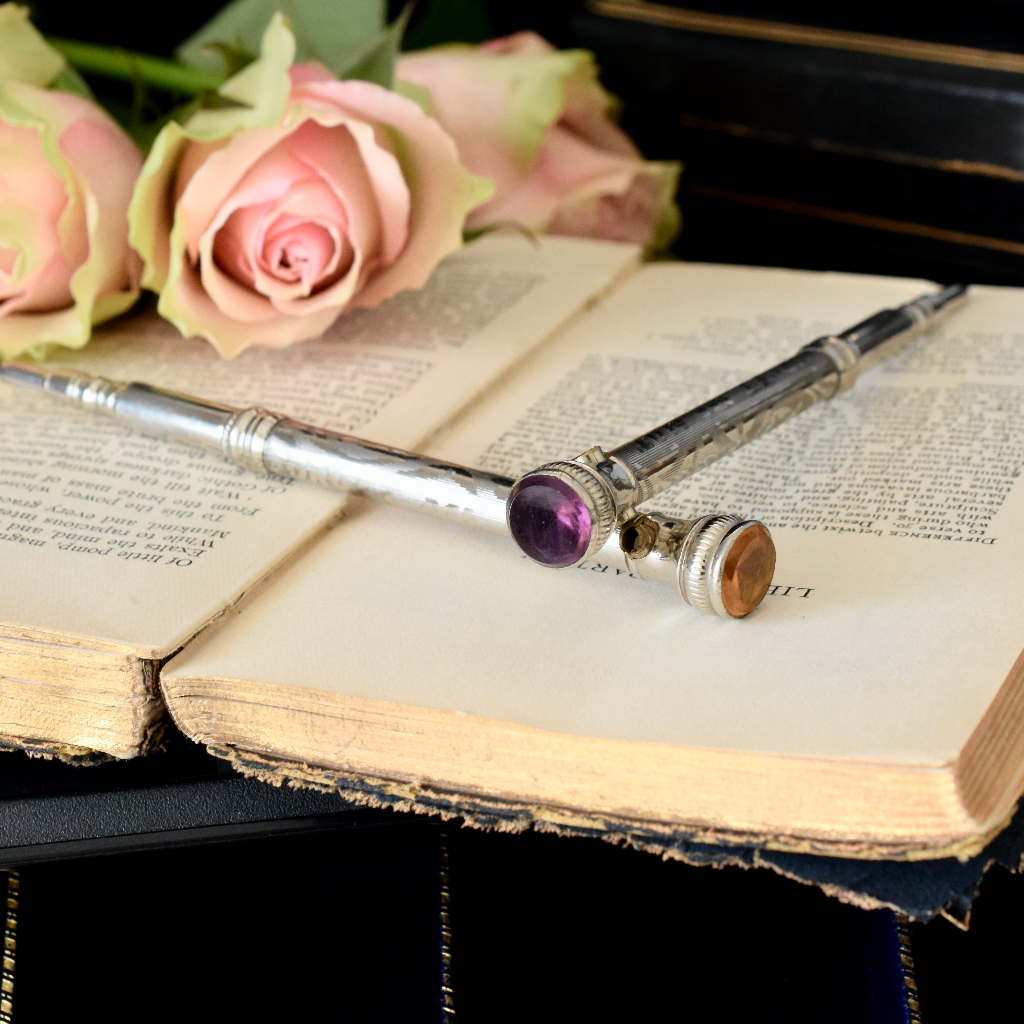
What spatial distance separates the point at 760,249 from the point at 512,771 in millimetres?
741

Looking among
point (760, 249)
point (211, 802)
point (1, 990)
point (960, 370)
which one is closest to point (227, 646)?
point (211, 802)

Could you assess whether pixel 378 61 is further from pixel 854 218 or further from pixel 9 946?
pixel 9 946

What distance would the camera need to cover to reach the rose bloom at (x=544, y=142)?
0.91 metres

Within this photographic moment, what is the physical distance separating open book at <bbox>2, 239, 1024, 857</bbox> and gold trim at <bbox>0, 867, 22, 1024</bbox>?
68 millimetres

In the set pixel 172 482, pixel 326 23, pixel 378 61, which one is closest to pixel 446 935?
pixel 172 482

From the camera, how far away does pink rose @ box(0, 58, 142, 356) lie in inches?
29.9

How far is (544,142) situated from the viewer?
100 centimetres

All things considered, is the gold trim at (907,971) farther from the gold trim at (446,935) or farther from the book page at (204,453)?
the book page at (204,453)

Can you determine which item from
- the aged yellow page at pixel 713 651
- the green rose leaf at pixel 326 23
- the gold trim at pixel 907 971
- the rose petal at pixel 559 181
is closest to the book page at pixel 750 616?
the aged yellow page at pixel 713 651

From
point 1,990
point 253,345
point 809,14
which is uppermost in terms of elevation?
point 809,14

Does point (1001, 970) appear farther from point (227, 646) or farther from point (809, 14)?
point (809, 14)

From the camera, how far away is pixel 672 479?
57 centimetres

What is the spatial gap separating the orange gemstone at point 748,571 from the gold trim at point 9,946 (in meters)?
0.33

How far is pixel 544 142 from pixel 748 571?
0.59 meters
